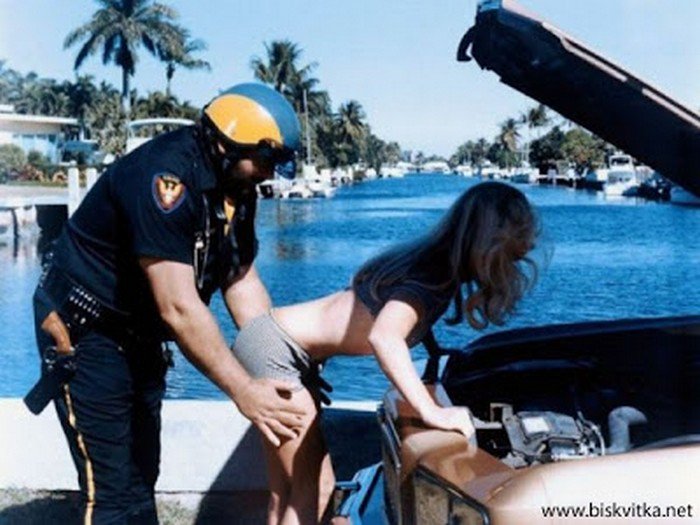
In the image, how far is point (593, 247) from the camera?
29.4 m

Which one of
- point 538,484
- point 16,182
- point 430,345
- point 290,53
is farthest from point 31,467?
point 290,53

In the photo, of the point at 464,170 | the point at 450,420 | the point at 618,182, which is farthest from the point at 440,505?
the point at 464,170

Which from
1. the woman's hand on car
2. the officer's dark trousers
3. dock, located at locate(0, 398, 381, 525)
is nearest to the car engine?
the woman's hand on car

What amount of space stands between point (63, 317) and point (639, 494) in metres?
1.81

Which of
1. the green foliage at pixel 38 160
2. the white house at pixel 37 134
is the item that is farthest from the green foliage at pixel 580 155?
the green foliage at pixel 38 160

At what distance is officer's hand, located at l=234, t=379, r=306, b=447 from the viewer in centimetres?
→ 294

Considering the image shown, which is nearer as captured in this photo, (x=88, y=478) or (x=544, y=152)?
(x=88, y=478)

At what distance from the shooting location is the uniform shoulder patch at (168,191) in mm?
2939

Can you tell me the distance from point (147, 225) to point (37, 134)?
5390 cm

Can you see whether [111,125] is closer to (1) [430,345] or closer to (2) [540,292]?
(2) [540,292]

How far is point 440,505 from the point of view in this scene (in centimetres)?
230

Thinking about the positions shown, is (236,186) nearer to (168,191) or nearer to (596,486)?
(168,191)

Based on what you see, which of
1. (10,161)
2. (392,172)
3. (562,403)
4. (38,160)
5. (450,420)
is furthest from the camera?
(392,172)

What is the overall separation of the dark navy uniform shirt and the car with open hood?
0.68 metres
